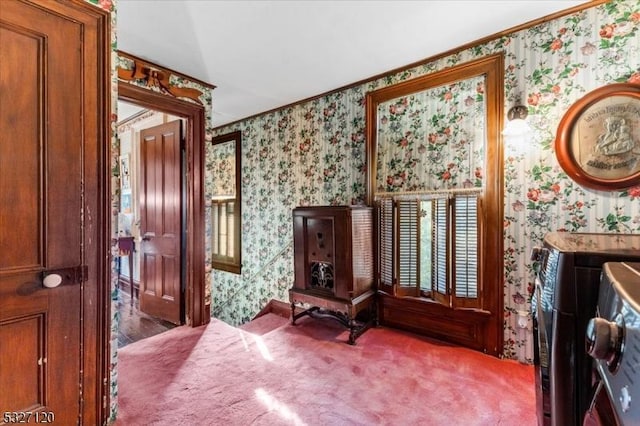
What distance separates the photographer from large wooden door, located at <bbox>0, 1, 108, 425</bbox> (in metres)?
1.20

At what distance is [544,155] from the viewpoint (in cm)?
198

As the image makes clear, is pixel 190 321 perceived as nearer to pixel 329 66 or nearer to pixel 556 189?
pixel 329 66

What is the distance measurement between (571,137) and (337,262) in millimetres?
1824

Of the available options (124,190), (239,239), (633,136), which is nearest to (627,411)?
(633,136)

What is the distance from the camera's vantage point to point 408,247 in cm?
249

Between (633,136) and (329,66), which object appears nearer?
(633,136)

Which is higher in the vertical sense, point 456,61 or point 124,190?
point 456,61

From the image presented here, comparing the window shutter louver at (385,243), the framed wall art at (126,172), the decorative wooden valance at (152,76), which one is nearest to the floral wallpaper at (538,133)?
the window shutter louver at (385,243)

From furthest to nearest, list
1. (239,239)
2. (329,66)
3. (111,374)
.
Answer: (239,239) → (329,66) → (111,374)

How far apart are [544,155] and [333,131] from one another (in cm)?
182

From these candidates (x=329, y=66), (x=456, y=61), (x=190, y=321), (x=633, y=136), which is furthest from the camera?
(x=190, y=321)

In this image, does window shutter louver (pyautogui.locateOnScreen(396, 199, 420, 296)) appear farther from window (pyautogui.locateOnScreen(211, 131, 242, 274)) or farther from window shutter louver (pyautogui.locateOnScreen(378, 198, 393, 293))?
window (pyautogui.locateOnScreen(211, 131, 242, 274))

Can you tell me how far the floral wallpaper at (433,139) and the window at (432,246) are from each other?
5.6 inches

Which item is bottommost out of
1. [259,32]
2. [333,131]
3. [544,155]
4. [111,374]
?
[111,374]
